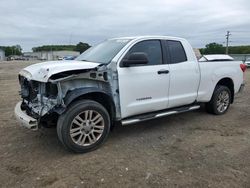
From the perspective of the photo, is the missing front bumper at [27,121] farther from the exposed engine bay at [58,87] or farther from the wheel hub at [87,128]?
the wheel hub at [87,128]

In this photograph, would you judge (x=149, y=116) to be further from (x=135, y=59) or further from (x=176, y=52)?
(x=176, y=52)

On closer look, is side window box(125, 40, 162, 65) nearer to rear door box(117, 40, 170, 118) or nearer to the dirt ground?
rear door box(117, 40, 170, 118)

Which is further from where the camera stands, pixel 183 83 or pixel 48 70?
pixel 183 83

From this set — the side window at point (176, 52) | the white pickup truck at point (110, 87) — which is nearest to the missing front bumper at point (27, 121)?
the white pickup truck at point (110, 87)

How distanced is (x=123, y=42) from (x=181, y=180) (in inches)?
106

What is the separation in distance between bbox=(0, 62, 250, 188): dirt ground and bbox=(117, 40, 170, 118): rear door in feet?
1.93

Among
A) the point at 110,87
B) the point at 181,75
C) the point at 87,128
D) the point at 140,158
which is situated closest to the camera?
the point at 140,158

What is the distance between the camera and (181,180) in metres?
3.32

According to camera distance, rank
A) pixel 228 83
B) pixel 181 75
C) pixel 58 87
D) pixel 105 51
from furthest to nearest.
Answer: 1. pixel 228 83
2. pixel 181 75
3. pixel 105 51
4. pixel 58 87

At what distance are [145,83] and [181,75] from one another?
0.98 metres

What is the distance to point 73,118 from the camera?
155 inches

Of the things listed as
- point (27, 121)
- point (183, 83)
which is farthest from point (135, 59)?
point (27, 121)

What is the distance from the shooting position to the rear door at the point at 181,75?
→ 514cm

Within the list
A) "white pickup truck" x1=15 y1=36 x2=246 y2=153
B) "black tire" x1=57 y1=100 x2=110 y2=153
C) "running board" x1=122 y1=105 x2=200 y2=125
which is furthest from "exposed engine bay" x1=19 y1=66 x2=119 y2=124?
"running board" x1=122 y1=105 x2=200 y2=125
